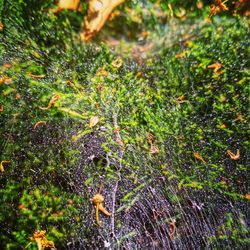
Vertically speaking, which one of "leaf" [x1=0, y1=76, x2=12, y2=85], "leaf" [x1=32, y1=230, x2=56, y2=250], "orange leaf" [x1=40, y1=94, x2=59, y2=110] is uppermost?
"orange leaf" [x1=40, y1=94, x2=59, y2=110]

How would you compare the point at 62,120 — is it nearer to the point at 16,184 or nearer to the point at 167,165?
the point at 16,184

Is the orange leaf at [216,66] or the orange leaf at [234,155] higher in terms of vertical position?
the orange leaf at [216,66]

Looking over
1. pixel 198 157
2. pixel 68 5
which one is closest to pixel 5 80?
pixel 68 5

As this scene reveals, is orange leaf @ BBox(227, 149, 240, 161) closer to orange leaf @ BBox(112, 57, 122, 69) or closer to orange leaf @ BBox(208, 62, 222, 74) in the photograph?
orange leaf @ BBox(208, 62, 222, 74)

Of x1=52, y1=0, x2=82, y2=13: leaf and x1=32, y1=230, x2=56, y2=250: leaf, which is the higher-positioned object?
x1=52, y1=0, x2=82, y2=13: leaf

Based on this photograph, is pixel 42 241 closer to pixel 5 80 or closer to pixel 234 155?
pixel 5 80

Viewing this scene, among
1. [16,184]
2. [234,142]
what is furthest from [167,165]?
[16,184]

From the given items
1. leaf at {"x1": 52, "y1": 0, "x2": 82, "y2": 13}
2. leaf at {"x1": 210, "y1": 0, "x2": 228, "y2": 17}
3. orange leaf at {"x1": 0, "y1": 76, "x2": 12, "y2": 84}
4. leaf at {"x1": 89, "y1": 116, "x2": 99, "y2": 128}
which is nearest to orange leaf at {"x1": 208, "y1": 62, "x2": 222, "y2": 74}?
leaf at {"x1": 210, "y1": 0, "x2": 228, "y2": 17}

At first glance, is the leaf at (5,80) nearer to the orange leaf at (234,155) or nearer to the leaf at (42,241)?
the leaf at (42,241)

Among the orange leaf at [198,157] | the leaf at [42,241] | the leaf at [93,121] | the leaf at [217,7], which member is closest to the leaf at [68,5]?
the leaf at [93,121]
